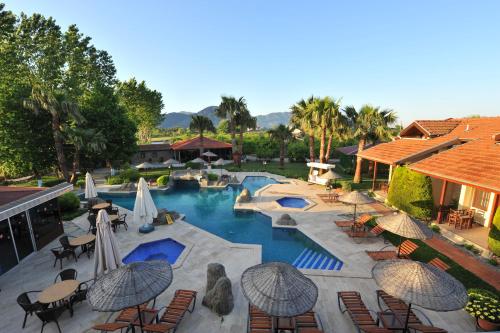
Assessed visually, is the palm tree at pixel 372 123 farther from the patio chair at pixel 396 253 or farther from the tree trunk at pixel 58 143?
the tree trunk at pixel 58 143

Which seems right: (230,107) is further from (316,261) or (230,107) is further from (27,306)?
(27,306)

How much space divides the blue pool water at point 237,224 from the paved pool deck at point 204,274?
2.57 ft

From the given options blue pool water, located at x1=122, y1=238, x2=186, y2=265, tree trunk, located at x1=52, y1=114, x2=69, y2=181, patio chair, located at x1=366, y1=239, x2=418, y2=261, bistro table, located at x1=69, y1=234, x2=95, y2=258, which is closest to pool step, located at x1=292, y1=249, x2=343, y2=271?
patio chair, located at x1=366, y1=239, x2=418, y2=261

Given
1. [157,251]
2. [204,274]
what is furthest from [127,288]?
[157,251]

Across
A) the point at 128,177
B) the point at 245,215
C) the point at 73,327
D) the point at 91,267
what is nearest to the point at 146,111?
the point at 128,177

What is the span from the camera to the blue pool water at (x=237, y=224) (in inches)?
488

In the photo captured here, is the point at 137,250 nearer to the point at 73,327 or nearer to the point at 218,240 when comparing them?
the point at 218,240

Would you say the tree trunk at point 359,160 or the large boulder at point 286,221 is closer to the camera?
the large boulder at point 286,221

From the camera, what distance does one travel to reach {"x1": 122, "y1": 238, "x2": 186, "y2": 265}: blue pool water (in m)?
12.4

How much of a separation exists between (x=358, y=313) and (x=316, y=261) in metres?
4.37

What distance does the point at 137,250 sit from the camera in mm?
13180

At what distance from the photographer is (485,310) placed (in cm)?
732

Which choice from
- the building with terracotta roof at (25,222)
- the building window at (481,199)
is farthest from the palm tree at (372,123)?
the building with terracotta roof at (25,222)

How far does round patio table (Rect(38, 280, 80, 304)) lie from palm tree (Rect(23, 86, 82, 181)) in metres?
21.2
